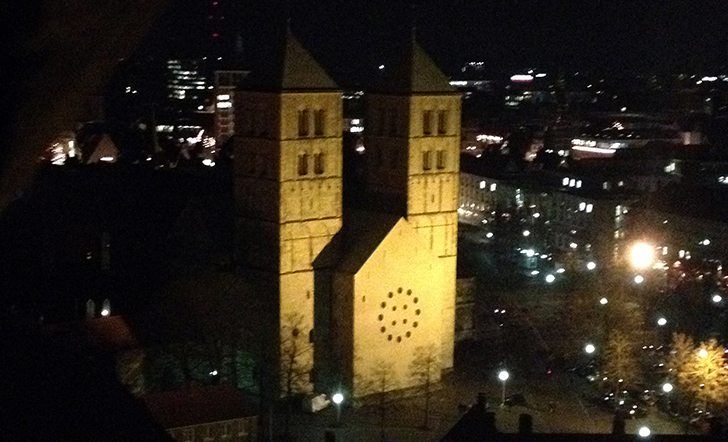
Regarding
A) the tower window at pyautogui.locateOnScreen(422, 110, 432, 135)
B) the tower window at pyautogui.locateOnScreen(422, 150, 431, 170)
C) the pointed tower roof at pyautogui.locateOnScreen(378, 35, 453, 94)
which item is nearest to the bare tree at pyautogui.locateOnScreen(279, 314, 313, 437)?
the tower window at pyautogui.locateOnScreen(422, 150, 431, 170)

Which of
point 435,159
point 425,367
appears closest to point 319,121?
point 435,159

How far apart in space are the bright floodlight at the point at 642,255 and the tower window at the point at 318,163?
71.4 ft

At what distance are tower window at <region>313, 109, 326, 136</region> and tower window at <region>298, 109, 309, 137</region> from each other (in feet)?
0.91

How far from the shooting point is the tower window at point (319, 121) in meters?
28.2

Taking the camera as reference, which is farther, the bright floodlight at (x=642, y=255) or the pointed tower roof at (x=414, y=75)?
the bright floodlight at (x=642, y=255)

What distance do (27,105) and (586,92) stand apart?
15949 cm

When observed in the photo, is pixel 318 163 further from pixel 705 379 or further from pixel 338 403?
pixel 705 379

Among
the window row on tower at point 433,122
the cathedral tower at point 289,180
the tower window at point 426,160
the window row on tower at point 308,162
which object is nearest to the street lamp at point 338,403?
the cathedral tower at point 289,180

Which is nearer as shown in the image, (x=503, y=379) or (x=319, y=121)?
(x=319, y=121)

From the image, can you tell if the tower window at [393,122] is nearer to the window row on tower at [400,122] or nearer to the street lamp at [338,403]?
the window row on tower at [400,122]

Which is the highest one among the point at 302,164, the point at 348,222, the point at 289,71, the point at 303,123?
the point at 289,71

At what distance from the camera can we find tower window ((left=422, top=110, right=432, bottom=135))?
3042 cm

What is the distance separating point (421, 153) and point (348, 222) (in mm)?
2904

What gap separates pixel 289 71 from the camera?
27.7 meters
